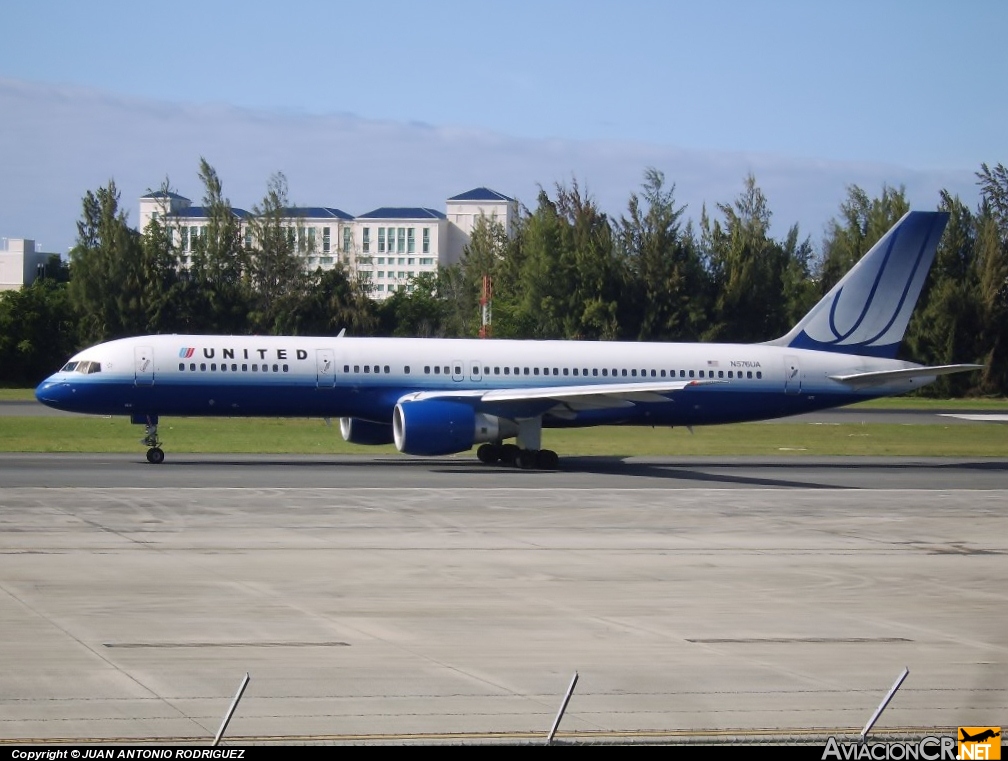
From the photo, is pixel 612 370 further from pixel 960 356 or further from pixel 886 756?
pixel 960 356

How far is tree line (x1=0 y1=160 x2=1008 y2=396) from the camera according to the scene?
299ft

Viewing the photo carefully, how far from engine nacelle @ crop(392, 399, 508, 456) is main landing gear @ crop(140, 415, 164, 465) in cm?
617

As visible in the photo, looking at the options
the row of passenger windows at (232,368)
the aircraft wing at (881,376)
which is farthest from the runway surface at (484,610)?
the aircraft wing at (881,376)

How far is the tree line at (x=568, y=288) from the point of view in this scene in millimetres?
91250

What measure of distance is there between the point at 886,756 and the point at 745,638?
6.13 metres

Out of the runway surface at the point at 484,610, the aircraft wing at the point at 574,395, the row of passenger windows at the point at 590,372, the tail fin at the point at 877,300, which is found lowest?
the runway surface at the point at 484,610

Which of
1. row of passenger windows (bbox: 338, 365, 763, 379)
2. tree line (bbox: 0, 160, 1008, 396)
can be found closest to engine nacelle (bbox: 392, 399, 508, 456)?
row of passenger windows (bbox: 338, 365, 763, 379)

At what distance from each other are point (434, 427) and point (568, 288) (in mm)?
61101

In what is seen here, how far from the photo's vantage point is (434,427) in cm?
3441

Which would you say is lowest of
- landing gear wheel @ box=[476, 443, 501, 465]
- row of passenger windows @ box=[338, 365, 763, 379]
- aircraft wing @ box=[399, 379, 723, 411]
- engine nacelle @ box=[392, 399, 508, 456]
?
landing gear wheel @ box=[476, 443, 501, 465]

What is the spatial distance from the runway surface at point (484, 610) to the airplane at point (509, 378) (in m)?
5.34

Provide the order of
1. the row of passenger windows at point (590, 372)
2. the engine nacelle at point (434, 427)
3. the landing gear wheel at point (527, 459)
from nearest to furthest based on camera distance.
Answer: the engine nacelle at point (434, 427)
the landing gear wheel at point (527, 459)
the row of passenger windows at point (590, 372)

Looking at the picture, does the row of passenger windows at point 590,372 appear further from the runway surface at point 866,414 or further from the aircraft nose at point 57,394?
the runway surface at point 866,414

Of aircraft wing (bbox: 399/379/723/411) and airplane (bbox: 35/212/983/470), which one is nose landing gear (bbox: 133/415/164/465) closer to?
airplane (bbox: 35/212/983/470)
